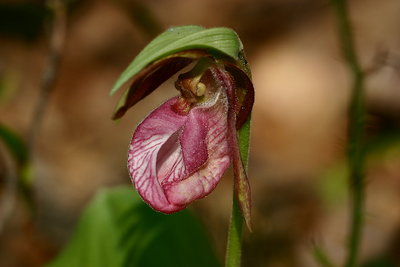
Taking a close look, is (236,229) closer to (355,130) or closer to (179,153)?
(179,153)

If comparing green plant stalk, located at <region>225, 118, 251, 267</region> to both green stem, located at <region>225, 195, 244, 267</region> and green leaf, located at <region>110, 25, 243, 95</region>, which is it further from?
green leaf, located at <region>110, 25, 243, 95</region>

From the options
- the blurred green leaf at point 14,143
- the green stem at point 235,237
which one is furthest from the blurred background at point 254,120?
the green stem at point 235,237

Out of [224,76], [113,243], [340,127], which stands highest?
[224,76]

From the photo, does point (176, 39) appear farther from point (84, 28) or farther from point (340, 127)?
point (84, 28)

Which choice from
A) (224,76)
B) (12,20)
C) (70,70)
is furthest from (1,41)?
(224,76)

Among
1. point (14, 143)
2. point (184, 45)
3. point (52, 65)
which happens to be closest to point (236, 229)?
point (184, 45)

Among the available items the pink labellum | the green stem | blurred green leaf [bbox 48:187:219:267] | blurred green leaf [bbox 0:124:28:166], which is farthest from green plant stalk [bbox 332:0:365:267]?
blurred green leaf [bbox 0:124:28:166]

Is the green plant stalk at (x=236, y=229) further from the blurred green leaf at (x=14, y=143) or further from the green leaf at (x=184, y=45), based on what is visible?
the blurred green leaf at (x=14, y=143)

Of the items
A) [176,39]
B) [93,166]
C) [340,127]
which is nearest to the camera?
[176,39]
